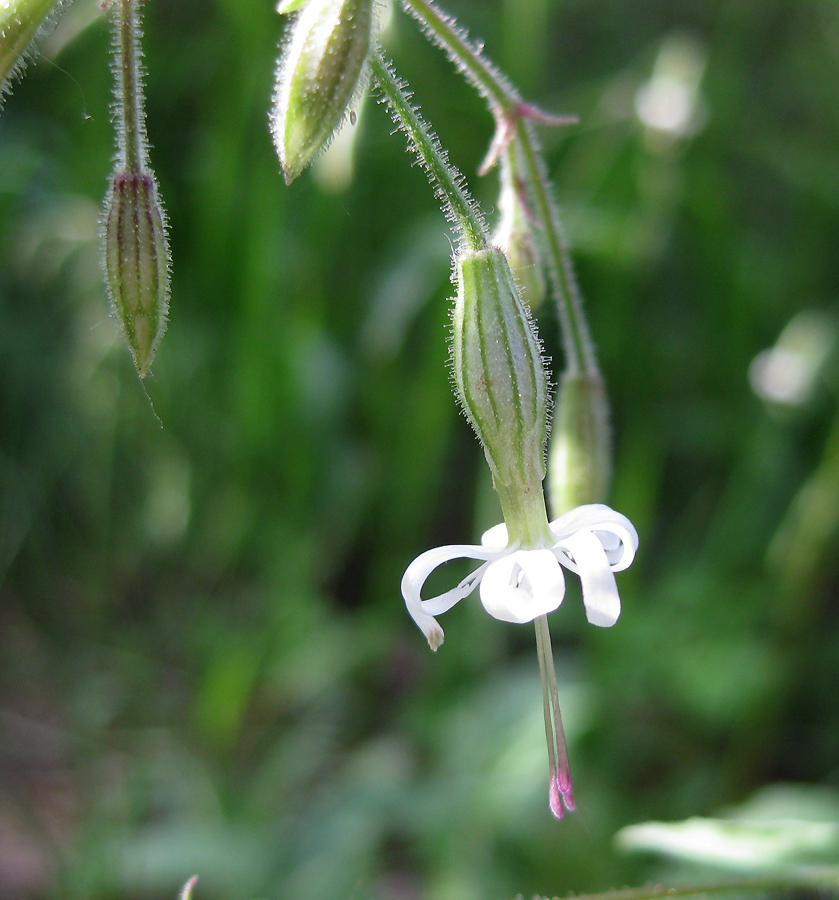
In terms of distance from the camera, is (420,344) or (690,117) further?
(420,344)

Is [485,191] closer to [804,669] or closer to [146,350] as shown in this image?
[804,669]

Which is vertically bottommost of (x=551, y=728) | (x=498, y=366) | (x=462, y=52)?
(x=551, y=728)

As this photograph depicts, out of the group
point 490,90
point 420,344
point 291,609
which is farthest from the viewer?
point 420,344

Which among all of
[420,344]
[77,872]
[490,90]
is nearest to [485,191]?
[420,344]

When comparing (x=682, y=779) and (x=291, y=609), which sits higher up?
(x=291, y=609)

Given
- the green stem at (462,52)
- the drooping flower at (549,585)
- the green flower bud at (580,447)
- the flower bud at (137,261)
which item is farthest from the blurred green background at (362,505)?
the drooping flower at (549,585)

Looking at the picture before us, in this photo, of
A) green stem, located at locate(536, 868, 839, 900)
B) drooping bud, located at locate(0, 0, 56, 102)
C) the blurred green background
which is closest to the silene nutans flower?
green stem, located at locate(536, 868, 839, 900)

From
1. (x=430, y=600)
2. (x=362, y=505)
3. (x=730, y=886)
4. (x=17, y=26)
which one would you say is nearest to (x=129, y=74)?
(x=17, y=26)

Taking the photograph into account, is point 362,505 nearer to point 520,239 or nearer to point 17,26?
point 520,239
